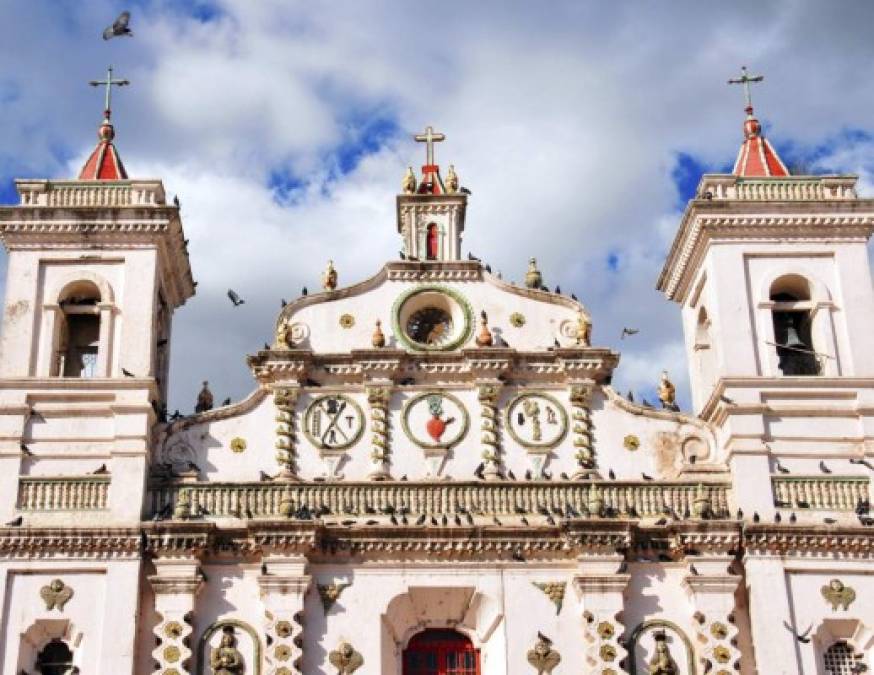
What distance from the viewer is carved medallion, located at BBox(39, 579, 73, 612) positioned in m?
22.3

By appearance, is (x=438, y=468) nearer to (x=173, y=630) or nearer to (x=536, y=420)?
(x=536, y=420)

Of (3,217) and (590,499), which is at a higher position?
(3,217)

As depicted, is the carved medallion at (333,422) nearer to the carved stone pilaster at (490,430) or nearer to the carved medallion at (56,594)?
the carved stone pilaster at (490,430)

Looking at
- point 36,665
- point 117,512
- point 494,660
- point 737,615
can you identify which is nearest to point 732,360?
point 737,615

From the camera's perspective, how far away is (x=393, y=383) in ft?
80.5

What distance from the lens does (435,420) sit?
79.8 ft

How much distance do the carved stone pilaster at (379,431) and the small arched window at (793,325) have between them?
6.54m

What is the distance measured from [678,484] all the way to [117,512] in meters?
8.68

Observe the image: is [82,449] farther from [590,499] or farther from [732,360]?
[732,360]

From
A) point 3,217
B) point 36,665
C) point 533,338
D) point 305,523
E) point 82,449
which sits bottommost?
point 36,665

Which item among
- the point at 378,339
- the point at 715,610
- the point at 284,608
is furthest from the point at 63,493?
the point at 715,610

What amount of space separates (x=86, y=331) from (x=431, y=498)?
6773 mm

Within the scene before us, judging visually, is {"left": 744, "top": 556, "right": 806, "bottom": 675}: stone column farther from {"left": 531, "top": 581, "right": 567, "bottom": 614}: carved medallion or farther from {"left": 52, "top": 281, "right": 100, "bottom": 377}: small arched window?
{"left": 52, "top": 281, "right": 100, "bottom": 377}: small arched window

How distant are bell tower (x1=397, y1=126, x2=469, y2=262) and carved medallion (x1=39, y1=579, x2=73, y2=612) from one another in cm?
798
